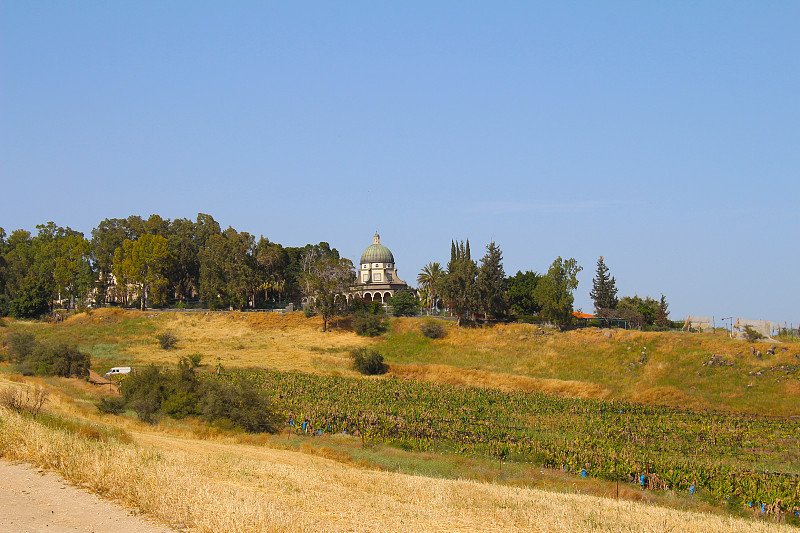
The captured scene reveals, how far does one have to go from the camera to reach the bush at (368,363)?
63.1 metres

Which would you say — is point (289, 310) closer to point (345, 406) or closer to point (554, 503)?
point (345, 406)

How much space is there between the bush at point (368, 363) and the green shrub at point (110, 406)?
2834 cm

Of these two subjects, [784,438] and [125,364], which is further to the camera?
[125,364]

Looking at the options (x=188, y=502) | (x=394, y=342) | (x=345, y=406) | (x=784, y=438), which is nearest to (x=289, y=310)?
(x=394, y=342)

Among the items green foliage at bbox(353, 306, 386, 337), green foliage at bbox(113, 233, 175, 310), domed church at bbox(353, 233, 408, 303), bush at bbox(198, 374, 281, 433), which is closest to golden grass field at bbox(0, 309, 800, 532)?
green foliage at bbox(353, 306, 386, 337)

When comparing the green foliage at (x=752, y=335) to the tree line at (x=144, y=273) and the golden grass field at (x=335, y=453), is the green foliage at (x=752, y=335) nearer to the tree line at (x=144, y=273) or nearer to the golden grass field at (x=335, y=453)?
the golden grass field at (x=335, y=453)

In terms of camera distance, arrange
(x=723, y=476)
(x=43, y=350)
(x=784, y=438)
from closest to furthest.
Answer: (x=723, y=476)
(x=784, y=438)
(x=43, y=350)

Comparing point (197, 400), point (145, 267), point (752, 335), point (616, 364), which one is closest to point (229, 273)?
point (145, 267)

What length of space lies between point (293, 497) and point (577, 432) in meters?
24.9

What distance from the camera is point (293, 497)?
16.5 m

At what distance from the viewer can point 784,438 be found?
38.3m

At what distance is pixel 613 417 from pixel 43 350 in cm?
4122

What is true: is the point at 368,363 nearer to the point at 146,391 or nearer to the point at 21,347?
the point at 146,391

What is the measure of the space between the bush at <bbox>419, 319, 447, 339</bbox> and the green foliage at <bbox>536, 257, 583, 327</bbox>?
11.6 meters
